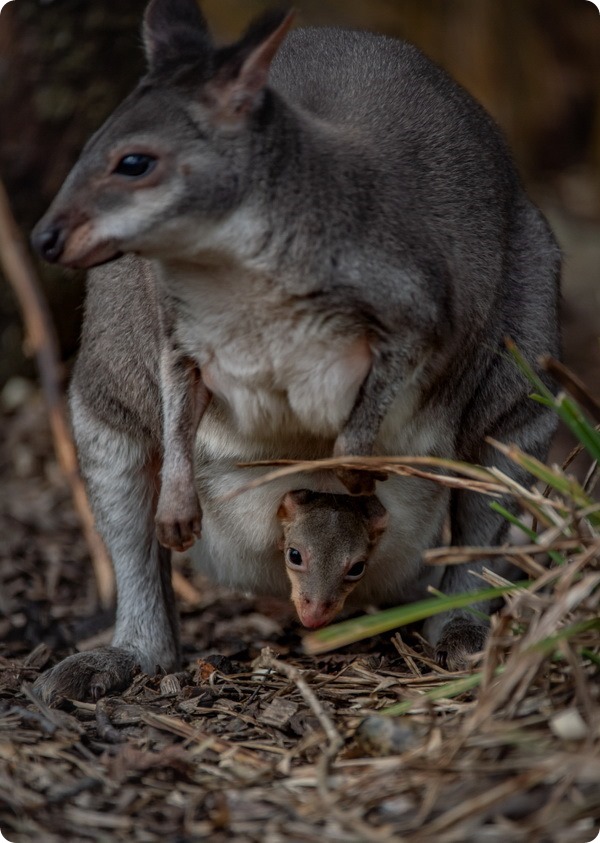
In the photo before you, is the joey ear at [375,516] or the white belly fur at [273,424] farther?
the joey ear at [375,516]

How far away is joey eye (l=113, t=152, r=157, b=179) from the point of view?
344 centimetres

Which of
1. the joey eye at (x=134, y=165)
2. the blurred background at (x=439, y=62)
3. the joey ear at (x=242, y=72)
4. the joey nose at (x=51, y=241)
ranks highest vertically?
the joey ear at (x=242, y=72)

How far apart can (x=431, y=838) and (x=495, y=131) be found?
294 centimetres

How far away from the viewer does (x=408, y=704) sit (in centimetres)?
321

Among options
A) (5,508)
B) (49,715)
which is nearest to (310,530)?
(49,715)

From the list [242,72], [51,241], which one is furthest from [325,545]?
[242,72]

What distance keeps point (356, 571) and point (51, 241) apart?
1524 millimetres

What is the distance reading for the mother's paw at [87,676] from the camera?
13.3 ft

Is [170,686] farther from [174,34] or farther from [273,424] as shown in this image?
[174,34]

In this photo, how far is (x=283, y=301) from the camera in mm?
3637

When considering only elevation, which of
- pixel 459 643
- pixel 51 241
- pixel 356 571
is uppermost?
pixel 51 241

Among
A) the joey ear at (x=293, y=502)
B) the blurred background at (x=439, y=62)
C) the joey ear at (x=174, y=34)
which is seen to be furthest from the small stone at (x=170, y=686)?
the blurred background at (x=439, y=62)

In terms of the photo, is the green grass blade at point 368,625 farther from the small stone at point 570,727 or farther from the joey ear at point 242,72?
the joey ear at point 242,72

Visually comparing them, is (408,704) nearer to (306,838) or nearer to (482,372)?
(306,838)
